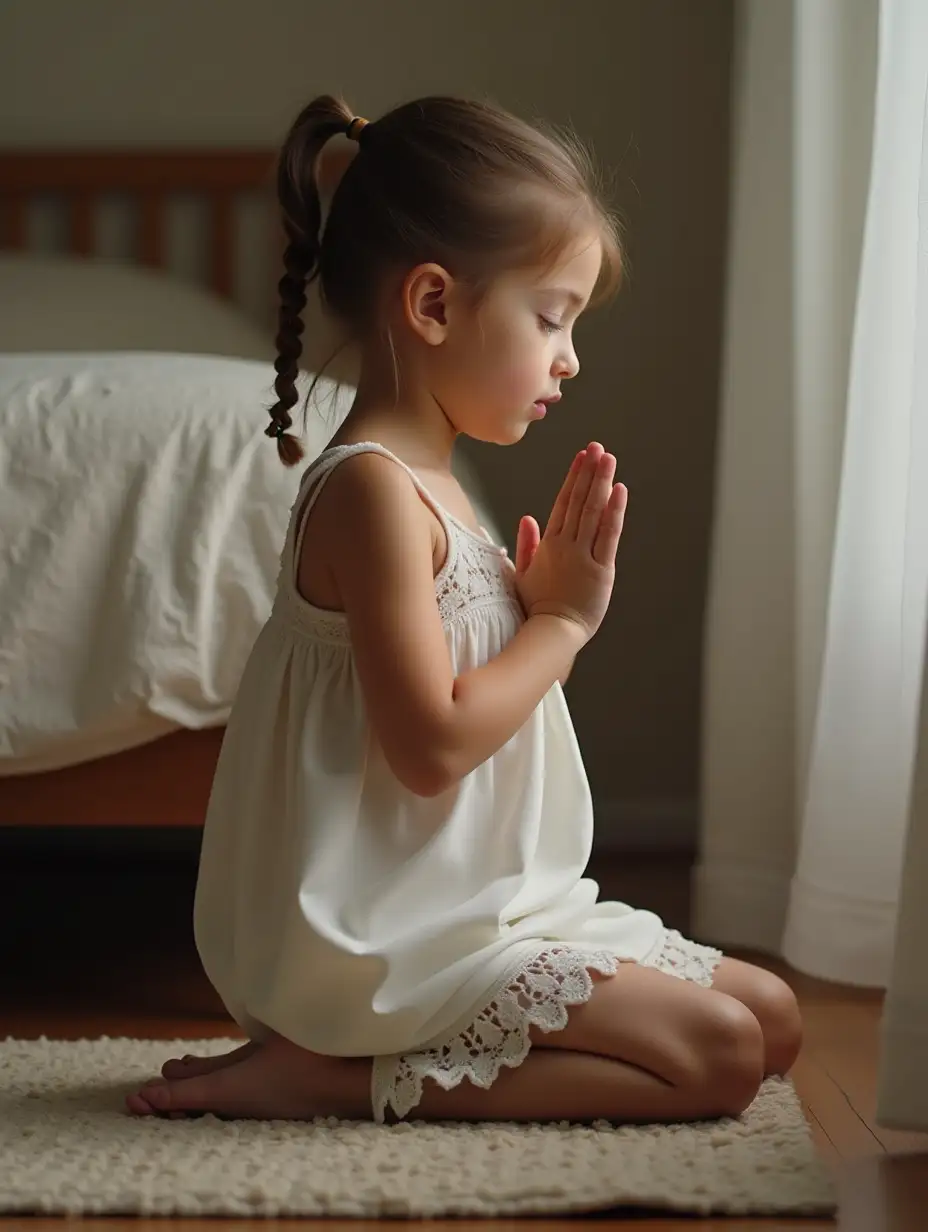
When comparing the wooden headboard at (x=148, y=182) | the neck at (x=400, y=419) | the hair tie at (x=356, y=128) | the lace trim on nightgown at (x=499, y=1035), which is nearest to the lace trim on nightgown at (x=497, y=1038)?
the lace trim on nightgown at (x=499, y=1035)

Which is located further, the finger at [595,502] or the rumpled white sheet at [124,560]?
the rumpled white sheet at [124,560]

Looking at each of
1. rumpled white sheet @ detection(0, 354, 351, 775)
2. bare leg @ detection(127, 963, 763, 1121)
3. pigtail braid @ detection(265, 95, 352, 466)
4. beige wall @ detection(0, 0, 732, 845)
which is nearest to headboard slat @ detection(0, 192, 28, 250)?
beige wall @ detection(0, 0, 732, 845)

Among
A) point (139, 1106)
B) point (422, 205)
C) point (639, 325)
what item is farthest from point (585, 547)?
point (639, 325)

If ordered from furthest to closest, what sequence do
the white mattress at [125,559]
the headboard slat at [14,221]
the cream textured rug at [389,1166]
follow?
the headboard slat at [14,221] → the white mattress at [125,559] → the cream textured rug at [389,1166]

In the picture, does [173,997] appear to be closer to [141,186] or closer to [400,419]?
[400,419]

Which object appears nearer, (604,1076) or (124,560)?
(604,1076)

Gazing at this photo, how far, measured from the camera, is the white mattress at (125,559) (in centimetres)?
138

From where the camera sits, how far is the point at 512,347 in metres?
1.12

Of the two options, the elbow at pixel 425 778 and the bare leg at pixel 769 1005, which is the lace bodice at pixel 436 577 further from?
the bare leg at pixel 769 1005

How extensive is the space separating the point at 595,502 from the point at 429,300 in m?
0.18

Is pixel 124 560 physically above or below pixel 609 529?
below

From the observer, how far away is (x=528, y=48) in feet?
8.15

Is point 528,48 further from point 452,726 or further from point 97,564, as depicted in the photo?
point 452,726

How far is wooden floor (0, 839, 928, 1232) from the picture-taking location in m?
0.91
